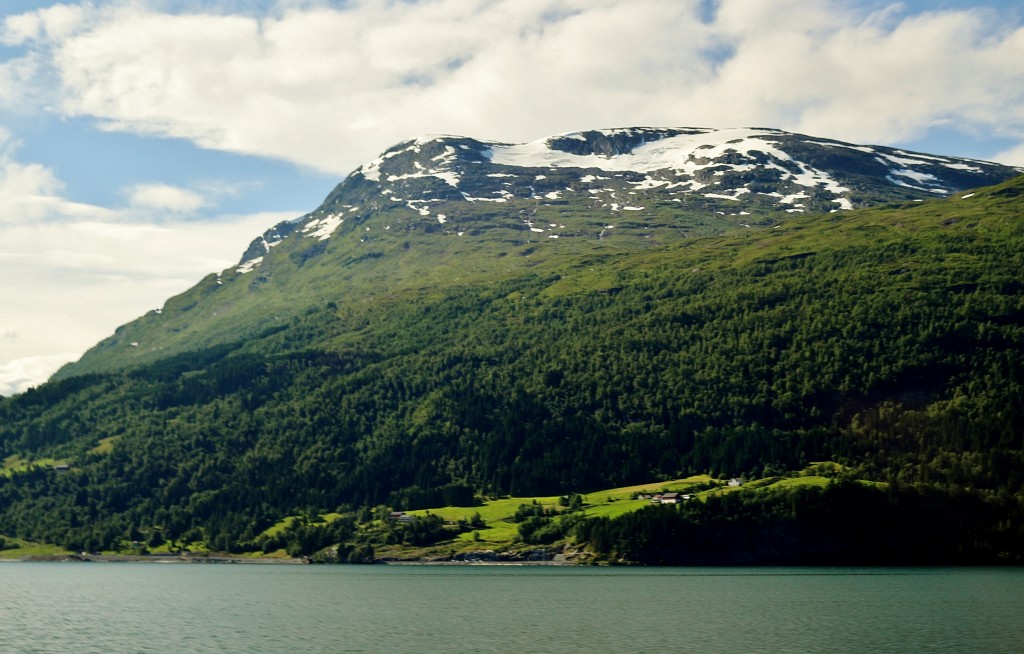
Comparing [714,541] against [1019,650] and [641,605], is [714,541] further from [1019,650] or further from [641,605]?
[1019,650]

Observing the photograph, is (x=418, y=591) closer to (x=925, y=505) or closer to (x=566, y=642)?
(x=566, y=642)

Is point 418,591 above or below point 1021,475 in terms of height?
below

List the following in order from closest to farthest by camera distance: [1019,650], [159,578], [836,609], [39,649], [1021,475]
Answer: [1019,650] → [39,649] → [836,609] → [159,578] → [1021,475]

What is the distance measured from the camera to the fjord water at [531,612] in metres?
78.9

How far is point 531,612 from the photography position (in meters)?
100

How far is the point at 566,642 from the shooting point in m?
79.8

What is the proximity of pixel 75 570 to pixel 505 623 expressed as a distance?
11770 cm

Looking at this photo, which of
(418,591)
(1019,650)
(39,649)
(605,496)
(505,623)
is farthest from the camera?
(605,496)

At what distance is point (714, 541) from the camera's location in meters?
166

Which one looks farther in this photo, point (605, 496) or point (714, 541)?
point (605, 496)

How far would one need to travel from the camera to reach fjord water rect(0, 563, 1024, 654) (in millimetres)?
78938

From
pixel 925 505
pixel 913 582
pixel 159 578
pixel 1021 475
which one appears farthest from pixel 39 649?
pixel 1021 475

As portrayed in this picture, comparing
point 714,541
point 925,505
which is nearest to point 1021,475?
point 925,505

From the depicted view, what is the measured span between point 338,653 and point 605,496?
12634 centimetres
